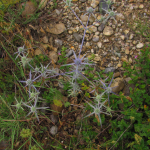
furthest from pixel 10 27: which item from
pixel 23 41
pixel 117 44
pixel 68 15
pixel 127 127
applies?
pixel 127 127

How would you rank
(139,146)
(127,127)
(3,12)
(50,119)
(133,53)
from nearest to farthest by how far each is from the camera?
(139,146)
(127,127)
(50,119)
(133,53)
(3,12)

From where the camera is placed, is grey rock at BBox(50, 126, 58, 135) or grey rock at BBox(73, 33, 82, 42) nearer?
grey rock at BBox(50, 126, 58, 135)

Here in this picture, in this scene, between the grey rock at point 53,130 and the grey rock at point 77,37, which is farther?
the grey rock at point 77,37

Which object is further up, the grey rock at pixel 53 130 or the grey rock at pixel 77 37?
the grey rock at pixel 77 37

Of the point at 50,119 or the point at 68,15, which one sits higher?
the point at 68,15

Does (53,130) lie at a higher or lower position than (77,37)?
lower

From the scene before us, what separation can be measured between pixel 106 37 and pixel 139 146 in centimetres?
206

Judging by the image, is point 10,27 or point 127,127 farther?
point 10,27

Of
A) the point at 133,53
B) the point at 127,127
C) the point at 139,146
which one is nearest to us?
the point at 139,146

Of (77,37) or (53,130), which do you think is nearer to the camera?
(53,130)

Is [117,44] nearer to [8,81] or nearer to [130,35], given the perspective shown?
[130,35]

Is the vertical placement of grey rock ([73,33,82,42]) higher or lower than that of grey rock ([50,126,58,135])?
higher

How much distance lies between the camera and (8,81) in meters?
2.63

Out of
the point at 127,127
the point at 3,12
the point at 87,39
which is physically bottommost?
the point at 127,127
